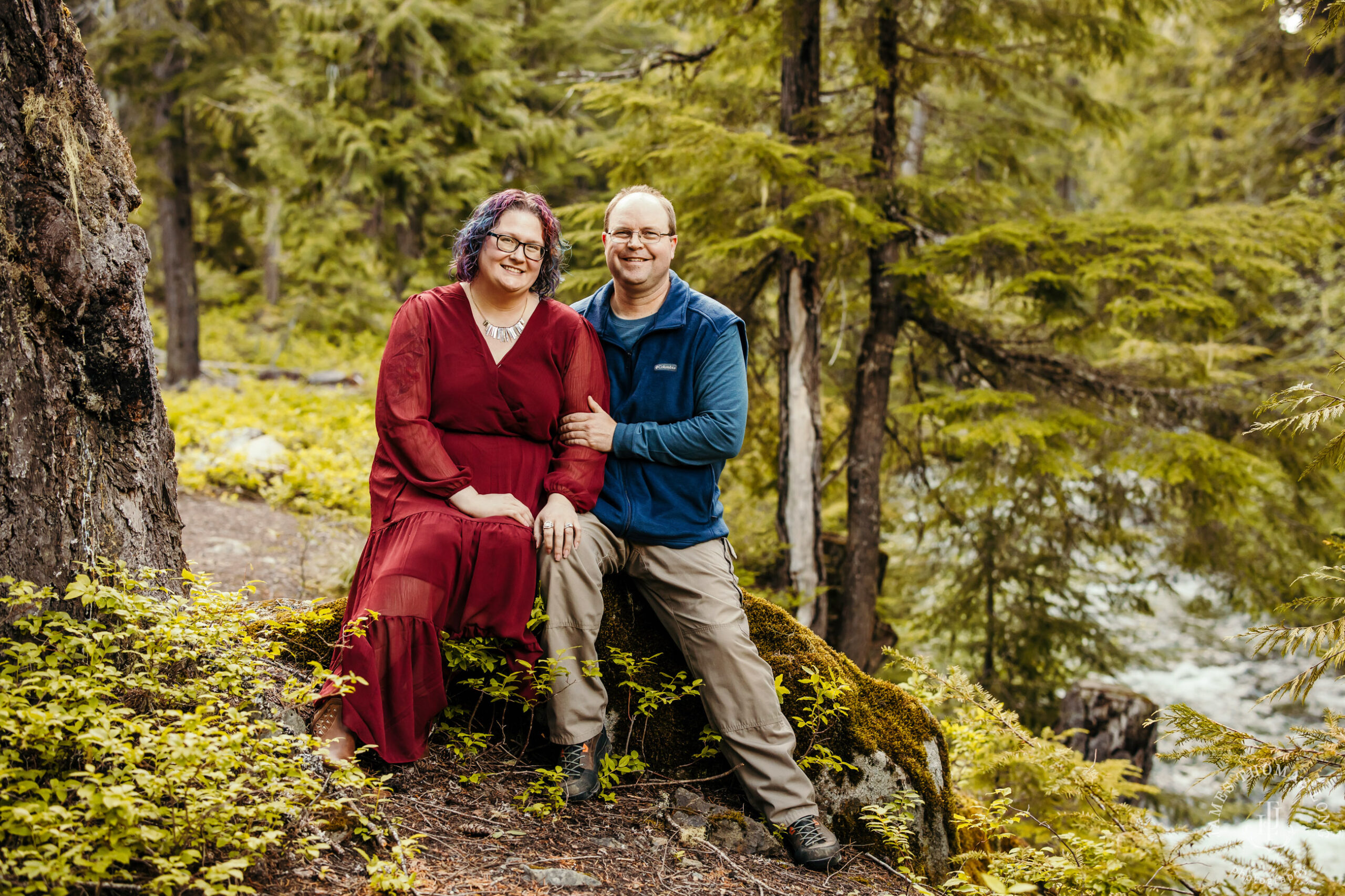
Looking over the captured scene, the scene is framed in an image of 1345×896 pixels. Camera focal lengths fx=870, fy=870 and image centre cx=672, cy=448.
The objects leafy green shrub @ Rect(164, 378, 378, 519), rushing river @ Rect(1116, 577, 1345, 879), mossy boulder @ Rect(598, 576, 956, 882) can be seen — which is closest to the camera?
mossy boulder @ Rect(598, 576, 956, 882)

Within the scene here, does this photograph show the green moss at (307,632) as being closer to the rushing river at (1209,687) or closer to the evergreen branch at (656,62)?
the evergreen branch at (656,62)

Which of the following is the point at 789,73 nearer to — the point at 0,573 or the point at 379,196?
the point at 0,573

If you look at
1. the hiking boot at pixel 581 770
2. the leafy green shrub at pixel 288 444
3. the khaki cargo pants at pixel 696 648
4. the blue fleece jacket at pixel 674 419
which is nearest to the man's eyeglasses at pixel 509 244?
the blue fleece jacket at pixel 674 419

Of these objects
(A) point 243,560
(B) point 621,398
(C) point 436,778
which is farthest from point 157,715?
(A) point 243,560

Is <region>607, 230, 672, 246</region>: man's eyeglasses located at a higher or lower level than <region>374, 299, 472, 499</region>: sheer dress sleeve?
higher

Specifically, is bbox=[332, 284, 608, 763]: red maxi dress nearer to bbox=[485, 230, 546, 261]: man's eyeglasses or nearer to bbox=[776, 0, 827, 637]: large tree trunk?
bbox=[485, 230, 546, 261]: man's eyeglasses

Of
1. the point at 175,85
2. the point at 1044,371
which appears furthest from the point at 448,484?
the point at 175,85

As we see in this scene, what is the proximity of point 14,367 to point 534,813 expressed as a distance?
2090 mm

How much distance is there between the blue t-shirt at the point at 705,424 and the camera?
3.33 m

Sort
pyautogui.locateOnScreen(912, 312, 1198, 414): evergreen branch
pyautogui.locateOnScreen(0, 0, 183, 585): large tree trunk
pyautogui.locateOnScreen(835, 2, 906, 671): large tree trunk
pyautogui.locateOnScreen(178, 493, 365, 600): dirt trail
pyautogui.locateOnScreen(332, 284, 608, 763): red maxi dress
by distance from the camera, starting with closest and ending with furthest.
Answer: pyautogui.locateOnScreen(0, 0, 183, 585): large tree trunk < pyautogui.locateOnScreen(332, 284, 608, 763): red maxi dress < pyautogui.locateOnScreen(178, 493, 365, 600): dirt trail < pyautogui.locateOnScreen(912, 312, 1198, 414): evergreen branch < pyautogui.locateOnScreen(835, 2, 906, 671): large tree trunk

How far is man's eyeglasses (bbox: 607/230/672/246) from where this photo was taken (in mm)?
3352

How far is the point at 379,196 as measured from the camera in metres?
12.0

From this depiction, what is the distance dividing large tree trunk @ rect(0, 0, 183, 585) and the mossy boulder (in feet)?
5.71

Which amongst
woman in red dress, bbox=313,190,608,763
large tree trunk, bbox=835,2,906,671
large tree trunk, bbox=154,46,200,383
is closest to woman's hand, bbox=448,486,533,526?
woman in red dress, bbox=313,190,608,763
